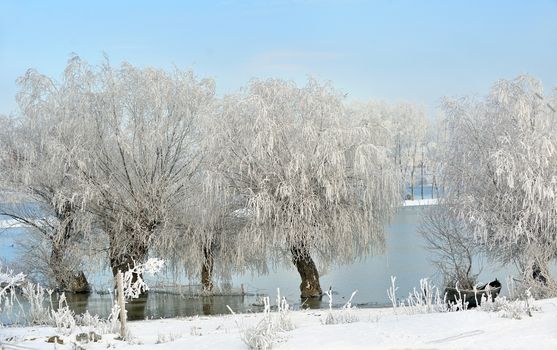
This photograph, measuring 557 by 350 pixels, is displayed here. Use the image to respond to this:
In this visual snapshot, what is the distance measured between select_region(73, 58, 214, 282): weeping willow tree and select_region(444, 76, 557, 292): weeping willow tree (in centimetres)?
740

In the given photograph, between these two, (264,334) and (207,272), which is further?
(207,272)

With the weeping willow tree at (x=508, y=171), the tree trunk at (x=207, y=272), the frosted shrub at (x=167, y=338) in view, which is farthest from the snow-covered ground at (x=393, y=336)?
the tree trunk at (x=207, y=272)

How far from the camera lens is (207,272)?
21.4m

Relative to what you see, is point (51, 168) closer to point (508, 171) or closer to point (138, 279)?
point (138, 279)

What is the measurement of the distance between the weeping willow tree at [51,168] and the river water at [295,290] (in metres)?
1.63

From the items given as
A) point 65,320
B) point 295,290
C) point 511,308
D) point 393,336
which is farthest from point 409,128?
point 393,336

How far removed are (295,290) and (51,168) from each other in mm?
7987

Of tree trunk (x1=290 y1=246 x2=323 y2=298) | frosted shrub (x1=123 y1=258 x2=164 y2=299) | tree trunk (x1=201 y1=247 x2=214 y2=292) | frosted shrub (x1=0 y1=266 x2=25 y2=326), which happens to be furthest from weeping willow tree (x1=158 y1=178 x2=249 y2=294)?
frosted shrub (x1=123 y1=258 x2=164 y2=299)

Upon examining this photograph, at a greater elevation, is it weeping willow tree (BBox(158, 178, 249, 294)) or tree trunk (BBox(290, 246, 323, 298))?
weeping willow tree (BBox(158, 178, 249, 294))

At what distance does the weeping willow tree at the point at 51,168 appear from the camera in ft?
68.2

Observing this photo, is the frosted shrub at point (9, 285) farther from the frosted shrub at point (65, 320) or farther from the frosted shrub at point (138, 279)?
the frosted shrub at point (138, 279)

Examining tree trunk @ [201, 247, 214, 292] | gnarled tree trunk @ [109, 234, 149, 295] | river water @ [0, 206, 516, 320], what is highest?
gnarled tree trunk @ [109, 234, 149, 295]

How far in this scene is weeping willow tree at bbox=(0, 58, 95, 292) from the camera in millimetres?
20797

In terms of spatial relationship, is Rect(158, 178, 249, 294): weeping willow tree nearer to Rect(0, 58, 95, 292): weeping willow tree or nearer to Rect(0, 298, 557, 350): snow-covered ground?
Rect(0, 58, 95, 292): weeping willow tree
